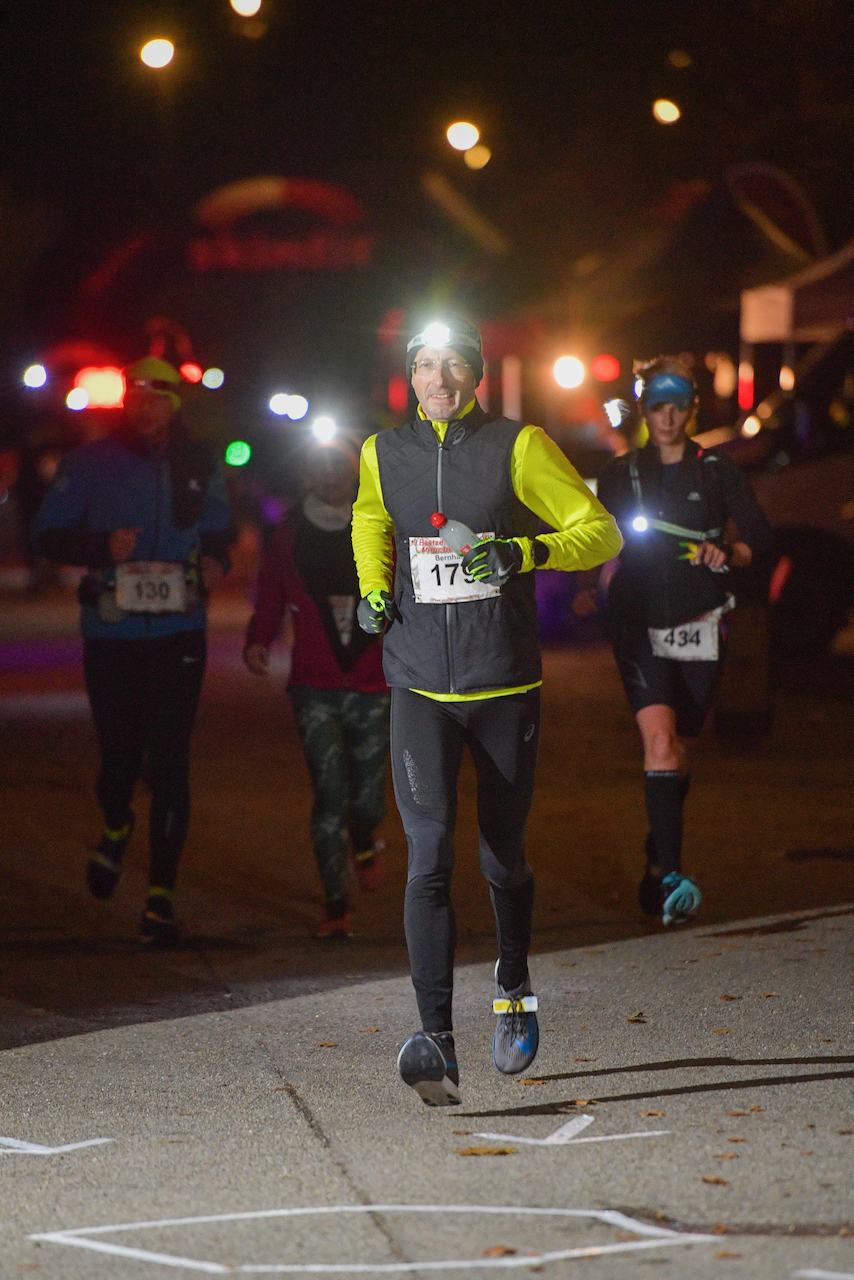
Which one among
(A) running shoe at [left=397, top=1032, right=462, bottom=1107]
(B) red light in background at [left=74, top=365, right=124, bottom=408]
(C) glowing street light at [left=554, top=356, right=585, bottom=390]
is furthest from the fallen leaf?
(B) red light in background at [left=74, top=365, right=124, bottom=408]

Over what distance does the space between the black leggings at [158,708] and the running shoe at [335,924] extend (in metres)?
0.62

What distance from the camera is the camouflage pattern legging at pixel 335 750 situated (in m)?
7.90

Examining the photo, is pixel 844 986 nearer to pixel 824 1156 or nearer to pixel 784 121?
pixel 824 1156

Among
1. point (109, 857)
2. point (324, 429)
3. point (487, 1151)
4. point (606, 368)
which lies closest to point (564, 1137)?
point (487, 1151)

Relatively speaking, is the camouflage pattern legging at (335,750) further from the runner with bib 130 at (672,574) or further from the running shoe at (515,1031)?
the running shoe at (515,1031)

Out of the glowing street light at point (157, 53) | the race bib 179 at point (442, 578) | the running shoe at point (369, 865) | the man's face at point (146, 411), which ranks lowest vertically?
the running shoe at point (369, 865)

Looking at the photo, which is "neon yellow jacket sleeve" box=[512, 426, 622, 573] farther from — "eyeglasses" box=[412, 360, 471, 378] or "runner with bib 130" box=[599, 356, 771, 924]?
"runner with bib 130" box=[599, 356, 771, 924]

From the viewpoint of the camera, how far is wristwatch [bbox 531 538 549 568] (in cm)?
535

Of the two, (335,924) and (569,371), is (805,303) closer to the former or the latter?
(569,371)

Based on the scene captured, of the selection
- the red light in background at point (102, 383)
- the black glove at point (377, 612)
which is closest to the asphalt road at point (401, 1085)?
the black glove at point (377, 612)

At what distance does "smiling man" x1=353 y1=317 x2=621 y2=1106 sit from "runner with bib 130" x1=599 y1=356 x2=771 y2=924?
2.00 meters

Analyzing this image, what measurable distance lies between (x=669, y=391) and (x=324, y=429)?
143 centimetres

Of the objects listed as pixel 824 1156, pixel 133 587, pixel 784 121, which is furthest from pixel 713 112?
pixel 824 1156

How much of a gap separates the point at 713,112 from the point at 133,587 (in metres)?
11.6
